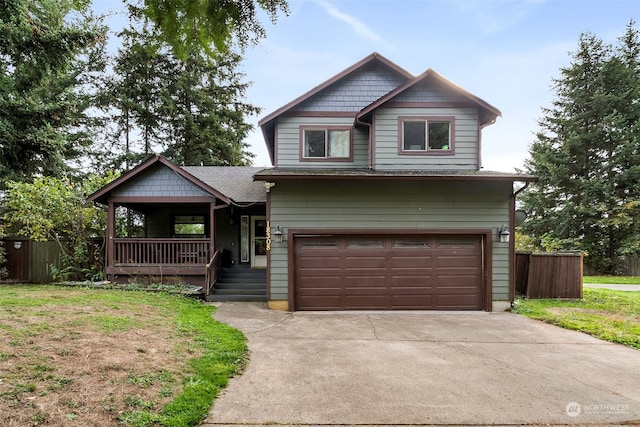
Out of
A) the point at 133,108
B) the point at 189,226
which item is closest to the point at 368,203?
the point at 189,226

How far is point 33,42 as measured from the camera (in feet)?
38.8

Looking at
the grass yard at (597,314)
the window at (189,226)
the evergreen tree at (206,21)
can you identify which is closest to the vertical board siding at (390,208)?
the grass yard at (597,314)

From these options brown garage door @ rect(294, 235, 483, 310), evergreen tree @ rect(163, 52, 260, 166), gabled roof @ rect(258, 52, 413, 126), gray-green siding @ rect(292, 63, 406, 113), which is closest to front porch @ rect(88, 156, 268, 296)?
gabled roof @ rect(258, 52, 413, 126)

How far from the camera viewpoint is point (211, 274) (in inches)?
411

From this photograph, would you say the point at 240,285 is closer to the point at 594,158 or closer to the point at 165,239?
the point at 165,239

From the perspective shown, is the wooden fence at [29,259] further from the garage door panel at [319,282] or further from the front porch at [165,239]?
the garage door panel at [319,282]

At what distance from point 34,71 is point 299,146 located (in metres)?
10.9

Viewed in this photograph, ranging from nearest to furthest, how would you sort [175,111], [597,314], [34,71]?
[597,314]
[34,71]
[175,111]

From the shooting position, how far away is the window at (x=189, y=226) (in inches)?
514

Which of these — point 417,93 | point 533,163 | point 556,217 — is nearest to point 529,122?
point 533,163

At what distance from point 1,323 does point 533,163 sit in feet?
87.9

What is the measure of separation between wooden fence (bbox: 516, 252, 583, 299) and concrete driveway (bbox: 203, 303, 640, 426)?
379 cm

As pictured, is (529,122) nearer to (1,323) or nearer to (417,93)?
(417,93)

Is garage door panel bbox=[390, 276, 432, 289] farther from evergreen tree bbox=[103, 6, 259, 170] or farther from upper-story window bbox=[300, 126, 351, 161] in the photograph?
evergreen tree bbox=[103, 6, 259, 170]
